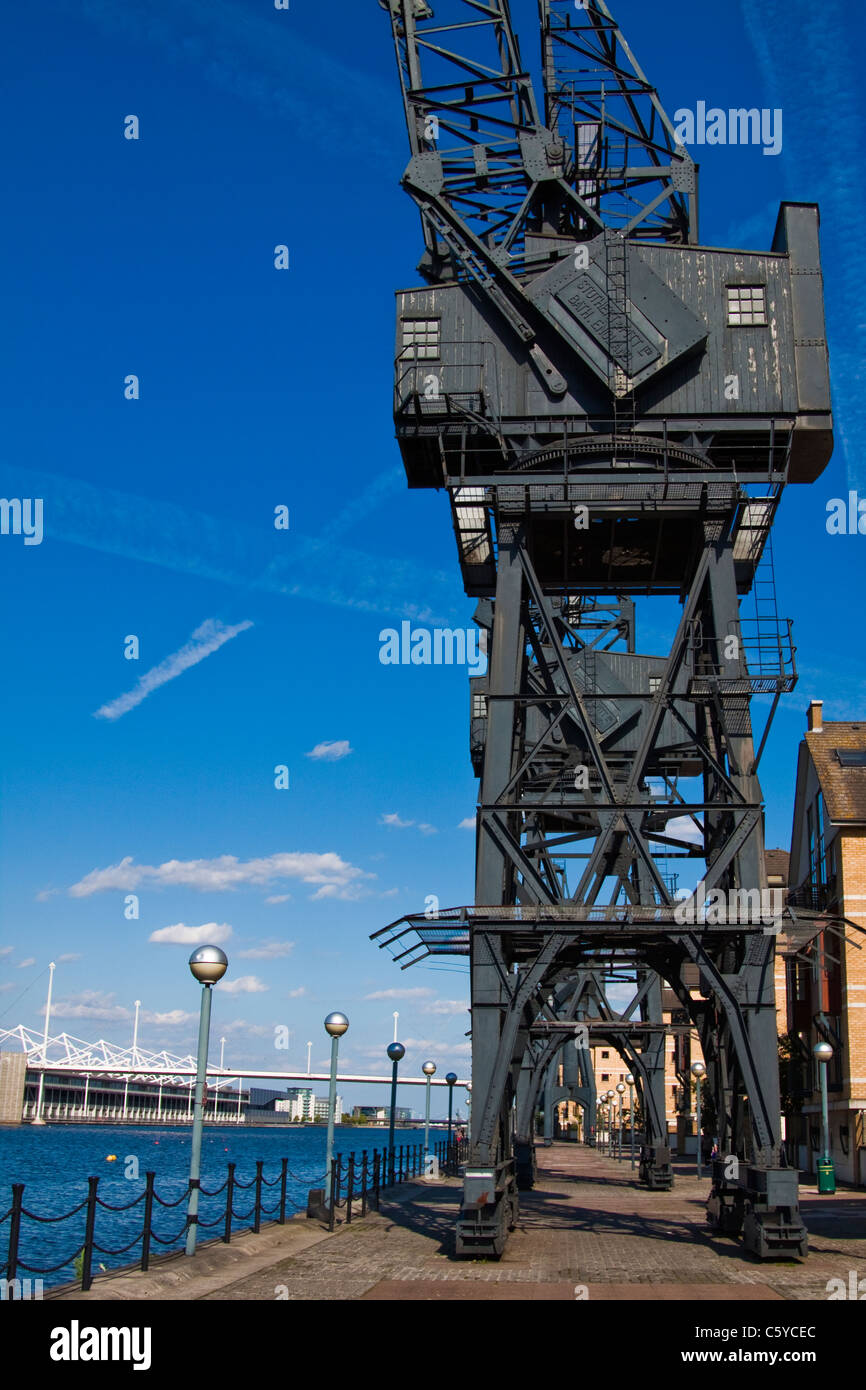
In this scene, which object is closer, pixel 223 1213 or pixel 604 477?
pixel 604 477

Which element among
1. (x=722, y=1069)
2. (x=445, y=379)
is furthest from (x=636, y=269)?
(x=722, y=1069)

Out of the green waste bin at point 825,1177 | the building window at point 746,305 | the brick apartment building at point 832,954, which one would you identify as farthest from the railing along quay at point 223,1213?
the building window at point 746,305

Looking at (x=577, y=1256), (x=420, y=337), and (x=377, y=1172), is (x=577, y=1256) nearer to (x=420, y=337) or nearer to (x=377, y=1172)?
(x=377, y=1172)

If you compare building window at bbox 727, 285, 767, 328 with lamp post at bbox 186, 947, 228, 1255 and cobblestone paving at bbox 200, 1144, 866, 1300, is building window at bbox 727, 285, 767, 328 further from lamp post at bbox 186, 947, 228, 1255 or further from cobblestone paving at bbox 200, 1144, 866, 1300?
cobblestone paving at bbox 200, 1144, 866, 1300

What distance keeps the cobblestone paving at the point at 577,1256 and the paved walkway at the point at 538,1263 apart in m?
0.02

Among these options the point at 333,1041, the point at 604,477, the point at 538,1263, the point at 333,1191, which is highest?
the point at 604,477

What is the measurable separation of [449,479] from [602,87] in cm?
887

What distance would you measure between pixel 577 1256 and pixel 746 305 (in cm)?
1563

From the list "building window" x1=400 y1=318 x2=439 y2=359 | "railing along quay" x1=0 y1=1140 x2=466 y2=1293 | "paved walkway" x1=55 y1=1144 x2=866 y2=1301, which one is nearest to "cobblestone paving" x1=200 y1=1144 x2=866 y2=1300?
"paved walkway" x1=55 y1=1144 x2=866 y2=1301

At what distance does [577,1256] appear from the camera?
57.5ft

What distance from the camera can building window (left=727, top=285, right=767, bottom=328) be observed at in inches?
858

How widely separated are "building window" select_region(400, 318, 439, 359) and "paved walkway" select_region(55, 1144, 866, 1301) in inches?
573

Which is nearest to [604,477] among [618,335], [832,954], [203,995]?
[618,335]

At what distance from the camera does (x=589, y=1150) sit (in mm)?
65188
